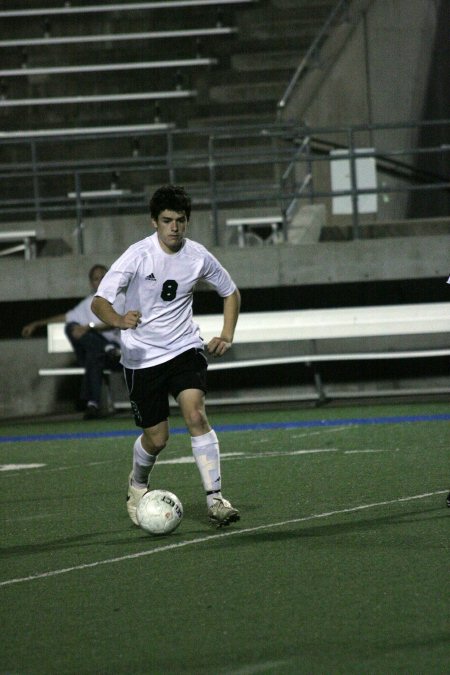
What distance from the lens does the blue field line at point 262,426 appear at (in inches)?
539

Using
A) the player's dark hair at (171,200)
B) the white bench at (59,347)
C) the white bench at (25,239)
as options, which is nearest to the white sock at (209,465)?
the player's dark hair at (171,200)

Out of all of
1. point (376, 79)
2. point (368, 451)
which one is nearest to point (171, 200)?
point (368, 451)

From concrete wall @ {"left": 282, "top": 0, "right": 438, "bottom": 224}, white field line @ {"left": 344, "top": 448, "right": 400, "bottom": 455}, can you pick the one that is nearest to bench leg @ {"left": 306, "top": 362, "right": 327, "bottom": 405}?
concrete wall @ {"left": 282, "top": 0, "right": 438, "bottom": 224}

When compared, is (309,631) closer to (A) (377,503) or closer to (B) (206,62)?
(A) (377,503)

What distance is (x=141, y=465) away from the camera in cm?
782

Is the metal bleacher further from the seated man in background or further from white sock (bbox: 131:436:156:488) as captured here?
white sock (bbox: 131:436:156:488)

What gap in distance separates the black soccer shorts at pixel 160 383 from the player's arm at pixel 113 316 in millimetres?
361

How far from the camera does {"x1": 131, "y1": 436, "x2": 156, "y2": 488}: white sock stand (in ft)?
25.5

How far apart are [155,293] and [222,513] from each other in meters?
1.24

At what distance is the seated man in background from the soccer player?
8332mm

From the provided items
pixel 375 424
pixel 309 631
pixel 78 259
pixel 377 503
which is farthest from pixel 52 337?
pixel 309 631

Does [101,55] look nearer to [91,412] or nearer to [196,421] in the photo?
[91,412]

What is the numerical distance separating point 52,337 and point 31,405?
147 centimetres

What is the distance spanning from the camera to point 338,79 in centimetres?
2011
